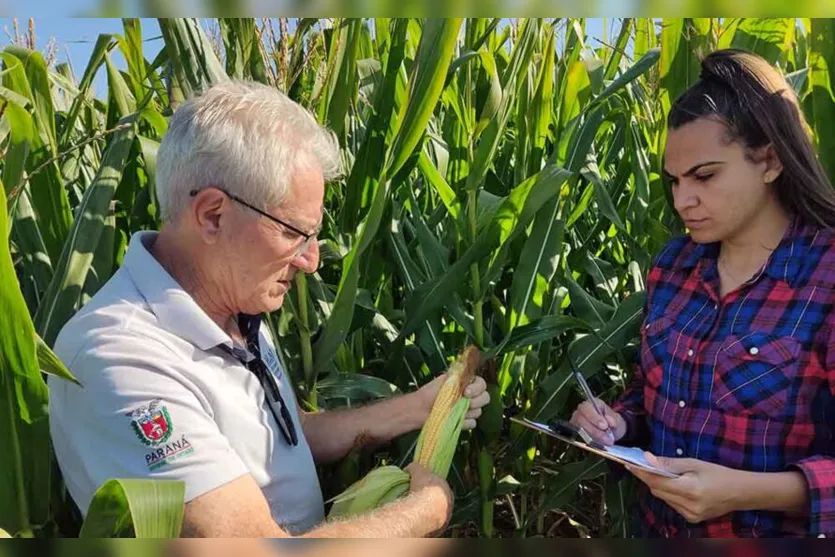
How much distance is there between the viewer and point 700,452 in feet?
3.83

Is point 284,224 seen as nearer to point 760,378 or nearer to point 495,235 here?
point 495,235

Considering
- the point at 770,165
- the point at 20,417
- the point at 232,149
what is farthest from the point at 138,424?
the point at 770,165

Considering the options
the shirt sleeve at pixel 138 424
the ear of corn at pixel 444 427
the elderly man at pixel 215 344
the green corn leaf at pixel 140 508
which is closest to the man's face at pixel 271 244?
the elderly man at pixel 215 344

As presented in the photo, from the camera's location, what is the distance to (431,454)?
1240mm

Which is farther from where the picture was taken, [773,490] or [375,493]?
[375,493]

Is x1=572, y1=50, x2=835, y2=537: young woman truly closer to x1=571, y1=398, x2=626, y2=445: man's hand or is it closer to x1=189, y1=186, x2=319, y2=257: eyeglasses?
x1=571, y1=398, x2=626, y2=445: man's hand

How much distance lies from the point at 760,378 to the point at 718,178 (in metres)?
0.30

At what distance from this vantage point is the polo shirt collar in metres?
1.08

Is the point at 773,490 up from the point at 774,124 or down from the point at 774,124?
down

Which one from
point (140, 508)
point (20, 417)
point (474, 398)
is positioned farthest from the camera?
point (474, 398)

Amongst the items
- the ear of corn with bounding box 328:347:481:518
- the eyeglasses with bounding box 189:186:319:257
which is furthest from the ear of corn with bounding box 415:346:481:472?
the eyeglasses with bounding box 189:186:319:257

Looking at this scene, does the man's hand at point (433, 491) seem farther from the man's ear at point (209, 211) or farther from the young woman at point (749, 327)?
the man's ear at point (209, 211)

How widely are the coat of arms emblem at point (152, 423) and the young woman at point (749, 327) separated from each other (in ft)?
2.17

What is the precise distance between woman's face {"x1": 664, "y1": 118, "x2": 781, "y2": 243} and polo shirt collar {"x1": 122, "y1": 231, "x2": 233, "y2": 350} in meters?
0.72
